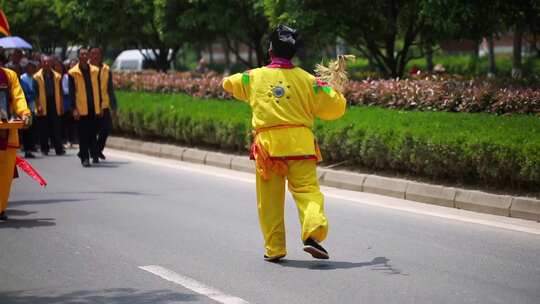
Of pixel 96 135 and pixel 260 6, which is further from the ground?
pixel 260 6

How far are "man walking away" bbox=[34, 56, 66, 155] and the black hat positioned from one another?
415 inches

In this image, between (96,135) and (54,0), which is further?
(54,0)

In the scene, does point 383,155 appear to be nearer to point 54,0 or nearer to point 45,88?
point 45,88

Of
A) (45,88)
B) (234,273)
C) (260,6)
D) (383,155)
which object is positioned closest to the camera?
(234,273)

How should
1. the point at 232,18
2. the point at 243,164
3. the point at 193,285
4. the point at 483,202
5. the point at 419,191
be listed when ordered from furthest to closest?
the point at 232,18, the point at 243,164, the point at 419,191, the point at 483,202, the point at 193,285

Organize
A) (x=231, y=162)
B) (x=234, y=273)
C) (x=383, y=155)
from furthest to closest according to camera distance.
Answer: (x=231, y=162) → (x=383, y=155) → (x=234, y=273)

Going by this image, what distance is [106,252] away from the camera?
877 cm

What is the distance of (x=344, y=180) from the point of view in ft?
41.8

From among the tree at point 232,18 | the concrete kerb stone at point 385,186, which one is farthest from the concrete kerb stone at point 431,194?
the tree at point 232,18

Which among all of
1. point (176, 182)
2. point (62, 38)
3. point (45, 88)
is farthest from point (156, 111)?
point (62, 38)

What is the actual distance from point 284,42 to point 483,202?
3.53 metres

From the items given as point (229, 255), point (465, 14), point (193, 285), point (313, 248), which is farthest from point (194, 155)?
point (193, 285)

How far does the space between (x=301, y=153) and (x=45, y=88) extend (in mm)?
10953

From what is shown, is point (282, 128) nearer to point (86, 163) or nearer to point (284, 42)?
point (284, 42)
